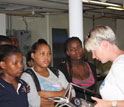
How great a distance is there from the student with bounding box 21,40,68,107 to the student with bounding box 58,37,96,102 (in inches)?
10.8

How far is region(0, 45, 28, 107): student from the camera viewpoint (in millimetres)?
1735

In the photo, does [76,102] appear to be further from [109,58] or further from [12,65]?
[12,65]

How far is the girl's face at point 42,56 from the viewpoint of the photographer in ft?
6.57

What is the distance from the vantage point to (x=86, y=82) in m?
2.28

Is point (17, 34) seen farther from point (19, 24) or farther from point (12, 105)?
point (12, 105)

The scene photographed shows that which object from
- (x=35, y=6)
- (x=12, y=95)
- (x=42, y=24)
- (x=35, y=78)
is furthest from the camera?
(x=42, y=24)

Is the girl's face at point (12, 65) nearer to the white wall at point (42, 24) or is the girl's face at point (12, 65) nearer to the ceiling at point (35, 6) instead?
the ceiling at point (35, 6)

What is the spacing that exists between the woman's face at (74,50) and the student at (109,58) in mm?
848

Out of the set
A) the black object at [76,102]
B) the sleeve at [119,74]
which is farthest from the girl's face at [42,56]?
the sleeve at [119,74]

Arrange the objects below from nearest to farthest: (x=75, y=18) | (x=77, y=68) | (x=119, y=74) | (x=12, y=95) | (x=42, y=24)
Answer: (x=119, y=74) < (x=12, y=95) < (x=77, y=68) < (x=75, y=18) < (x=42, y=24)

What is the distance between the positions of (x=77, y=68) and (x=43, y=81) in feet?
2.08

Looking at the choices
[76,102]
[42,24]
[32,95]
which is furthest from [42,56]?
[42,24]

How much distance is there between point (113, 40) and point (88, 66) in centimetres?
99

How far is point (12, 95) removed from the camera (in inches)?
68.0
